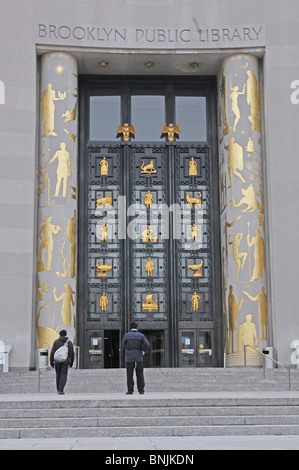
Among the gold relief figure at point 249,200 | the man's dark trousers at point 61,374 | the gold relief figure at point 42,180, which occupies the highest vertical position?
the gold relief figure at point 42,180

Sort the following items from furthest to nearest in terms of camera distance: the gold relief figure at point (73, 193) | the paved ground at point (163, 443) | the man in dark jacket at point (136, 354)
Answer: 1. the gold relief figure at point (73, 193)
2. the man in dark jacket at point (136, 354)
3. the paved ground at point (163, 443)

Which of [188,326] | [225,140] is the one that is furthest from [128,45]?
[188,326]

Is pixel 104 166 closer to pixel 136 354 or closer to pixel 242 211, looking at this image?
pixel 242 211

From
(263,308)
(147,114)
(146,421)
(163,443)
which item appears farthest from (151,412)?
(147,114)

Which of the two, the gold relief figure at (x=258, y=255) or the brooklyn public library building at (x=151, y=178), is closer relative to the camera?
the brooklyn public library building at (x=151, y=178)

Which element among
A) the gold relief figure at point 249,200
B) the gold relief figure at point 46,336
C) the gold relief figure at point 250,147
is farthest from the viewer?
the gold relief figure at point 250,147

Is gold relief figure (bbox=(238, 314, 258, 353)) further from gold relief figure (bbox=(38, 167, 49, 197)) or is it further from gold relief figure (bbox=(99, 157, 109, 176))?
gold relief figure (bbox=(38, 167, 49, 197))

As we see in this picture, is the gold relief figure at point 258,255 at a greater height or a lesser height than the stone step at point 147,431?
greater

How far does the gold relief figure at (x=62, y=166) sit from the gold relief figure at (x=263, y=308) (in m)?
6.68

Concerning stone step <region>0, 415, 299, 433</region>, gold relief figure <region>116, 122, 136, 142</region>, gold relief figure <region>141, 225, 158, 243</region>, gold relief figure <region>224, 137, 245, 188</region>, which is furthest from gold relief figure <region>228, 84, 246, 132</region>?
stone step <region>0, 415, 299, 433</region>

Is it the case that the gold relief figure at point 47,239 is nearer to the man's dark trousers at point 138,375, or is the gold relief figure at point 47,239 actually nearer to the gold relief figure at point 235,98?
the gold relief figure at point 235,98

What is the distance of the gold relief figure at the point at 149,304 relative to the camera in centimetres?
2484

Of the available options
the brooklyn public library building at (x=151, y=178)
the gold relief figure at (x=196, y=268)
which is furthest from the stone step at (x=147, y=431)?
the gold relief figure at (x=196, y=268)

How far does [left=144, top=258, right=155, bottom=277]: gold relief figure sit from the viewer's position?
2509 cm
